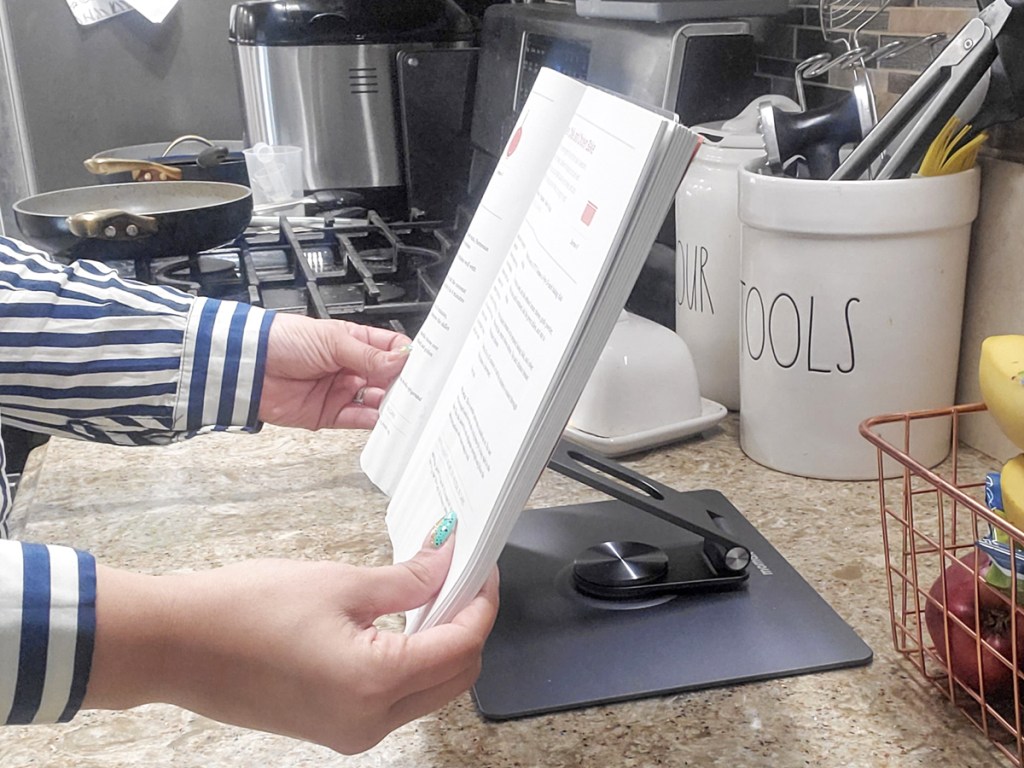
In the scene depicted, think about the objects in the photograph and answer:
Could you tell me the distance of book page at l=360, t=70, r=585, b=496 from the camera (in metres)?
0.59

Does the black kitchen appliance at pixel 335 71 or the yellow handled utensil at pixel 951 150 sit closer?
the yellow handled utensil at pixel 951 150

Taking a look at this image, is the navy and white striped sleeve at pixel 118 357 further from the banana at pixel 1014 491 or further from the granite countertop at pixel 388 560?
the banana at pixel 1014 491

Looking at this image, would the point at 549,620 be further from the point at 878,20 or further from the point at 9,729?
the point at 878,20

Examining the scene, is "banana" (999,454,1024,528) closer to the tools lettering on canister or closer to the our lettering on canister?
the our lettering on canister

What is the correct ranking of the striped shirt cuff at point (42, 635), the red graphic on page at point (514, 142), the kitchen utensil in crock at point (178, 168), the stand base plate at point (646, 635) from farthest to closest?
1. the kitchen utensil in crock at point (178, 168)
2. the red graphic on page at point (514, 142)
3. the stand base plate at point (646, 635)
4. the striped shirt cuff at point (42, 635)

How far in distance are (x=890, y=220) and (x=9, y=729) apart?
60cm

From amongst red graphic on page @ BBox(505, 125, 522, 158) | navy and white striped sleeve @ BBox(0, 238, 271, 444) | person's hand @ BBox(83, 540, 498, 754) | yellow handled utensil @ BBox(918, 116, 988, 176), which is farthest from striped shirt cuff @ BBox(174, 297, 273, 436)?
yellow handled utensil @ BBox(918, 116, 988, 176)

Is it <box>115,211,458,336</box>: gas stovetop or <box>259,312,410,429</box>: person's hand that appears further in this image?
<box>115,211,458,336</box>: gas stovetop

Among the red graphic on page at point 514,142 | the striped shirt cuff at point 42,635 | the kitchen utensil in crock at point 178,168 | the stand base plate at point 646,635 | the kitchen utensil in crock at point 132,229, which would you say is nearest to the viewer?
the striped shirt cuff at point 42,635

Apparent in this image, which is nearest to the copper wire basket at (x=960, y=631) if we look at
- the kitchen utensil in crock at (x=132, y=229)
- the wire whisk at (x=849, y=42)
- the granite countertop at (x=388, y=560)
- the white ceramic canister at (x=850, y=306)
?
the granite countertop at (x=388, y=560)

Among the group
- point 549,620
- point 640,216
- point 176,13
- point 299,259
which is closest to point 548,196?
point 640,216

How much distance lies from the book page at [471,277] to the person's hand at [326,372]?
73mm

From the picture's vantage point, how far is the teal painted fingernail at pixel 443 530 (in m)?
0.47

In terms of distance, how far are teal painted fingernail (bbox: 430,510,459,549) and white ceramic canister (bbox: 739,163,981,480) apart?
36cm
